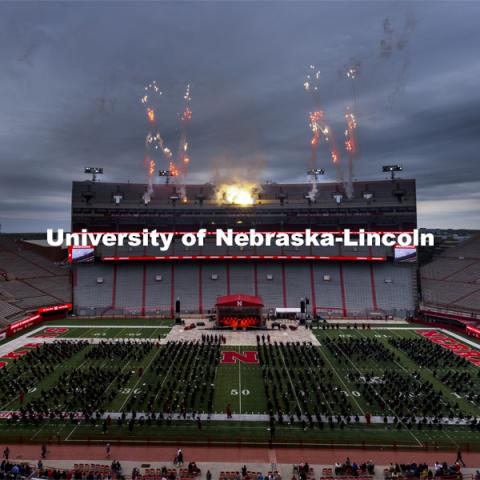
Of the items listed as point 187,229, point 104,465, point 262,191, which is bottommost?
point 104,465

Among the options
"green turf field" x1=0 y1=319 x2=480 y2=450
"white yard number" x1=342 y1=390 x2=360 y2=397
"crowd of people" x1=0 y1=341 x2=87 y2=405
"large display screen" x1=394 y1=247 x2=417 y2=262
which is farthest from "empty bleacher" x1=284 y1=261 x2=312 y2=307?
"crowd of people" x1=0 y1=341 x2=87 y2=405

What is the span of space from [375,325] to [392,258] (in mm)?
12408

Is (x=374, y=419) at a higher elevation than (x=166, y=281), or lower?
lower

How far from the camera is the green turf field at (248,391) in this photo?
722 inches

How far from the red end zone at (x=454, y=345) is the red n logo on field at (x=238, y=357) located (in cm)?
1650

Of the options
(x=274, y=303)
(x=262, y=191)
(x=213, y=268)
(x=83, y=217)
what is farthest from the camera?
(x=262, y=191)

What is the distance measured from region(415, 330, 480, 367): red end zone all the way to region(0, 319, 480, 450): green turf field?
1.53 meters

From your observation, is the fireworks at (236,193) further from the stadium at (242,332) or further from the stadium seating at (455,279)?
the stadium seating at (455,279)

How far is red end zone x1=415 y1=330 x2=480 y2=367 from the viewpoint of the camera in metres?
30.1

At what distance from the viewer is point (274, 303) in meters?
47.2

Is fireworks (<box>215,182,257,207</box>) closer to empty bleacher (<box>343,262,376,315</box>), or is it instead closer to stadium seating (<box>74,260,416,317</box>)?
stadium seating (<box>74,260,416,317</box>)

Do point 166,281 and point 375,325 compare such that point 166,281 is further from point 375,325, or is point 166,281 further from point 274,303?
point 375,325

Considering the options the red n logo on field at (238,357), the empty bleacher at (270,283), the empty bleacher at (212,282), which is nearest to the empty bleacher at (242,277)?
the empty bleacher at (270,283)

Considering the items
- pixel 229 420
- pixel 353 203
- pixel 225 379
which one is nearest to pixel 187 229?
pixel 353 203
